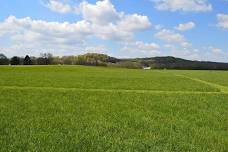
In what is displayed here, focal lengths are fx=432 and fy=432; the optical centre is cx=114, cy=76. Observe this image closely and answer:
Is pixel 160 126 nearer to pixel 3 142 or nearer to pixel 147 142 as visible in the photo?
pixel 147 142

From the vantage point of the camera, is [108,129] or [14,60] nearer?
[108,129]

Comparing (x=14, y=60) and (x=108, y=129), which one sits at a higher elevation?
(x=14, y=60)

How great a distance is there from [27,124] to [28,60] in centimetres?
14769

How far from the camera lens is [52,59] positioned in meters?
196

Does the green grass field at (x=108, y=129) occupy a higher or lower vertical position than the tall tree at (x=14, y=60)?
lower

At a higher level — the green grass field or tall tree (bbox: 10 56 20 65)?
tall tree (bbox: 10 56 20 65)

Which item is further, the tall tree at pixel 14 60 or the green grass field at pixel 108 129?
the tall tree at pixel 14 60

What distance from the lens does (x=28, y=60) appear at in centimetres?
16250

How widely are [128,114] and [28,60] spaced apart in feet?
471

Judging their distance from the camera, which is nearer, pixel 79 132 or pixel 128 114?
pixel 79 132

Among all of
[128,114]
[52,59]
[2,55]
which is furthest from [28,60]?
[128,114]

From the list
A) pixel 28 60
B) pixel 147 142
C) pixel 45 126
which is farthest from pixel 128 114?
pixel 28 60

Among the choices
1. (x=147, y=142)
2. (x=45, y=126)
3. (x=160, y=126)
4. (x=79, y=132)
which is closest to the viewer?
(x=147, y=142)

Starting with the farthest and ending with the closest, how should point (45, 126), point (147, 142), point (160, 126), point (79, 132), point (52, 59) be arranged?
point (52, 59) < point (160, 126) < point (45, 126) < point (79, 132) < point (147, 142)
